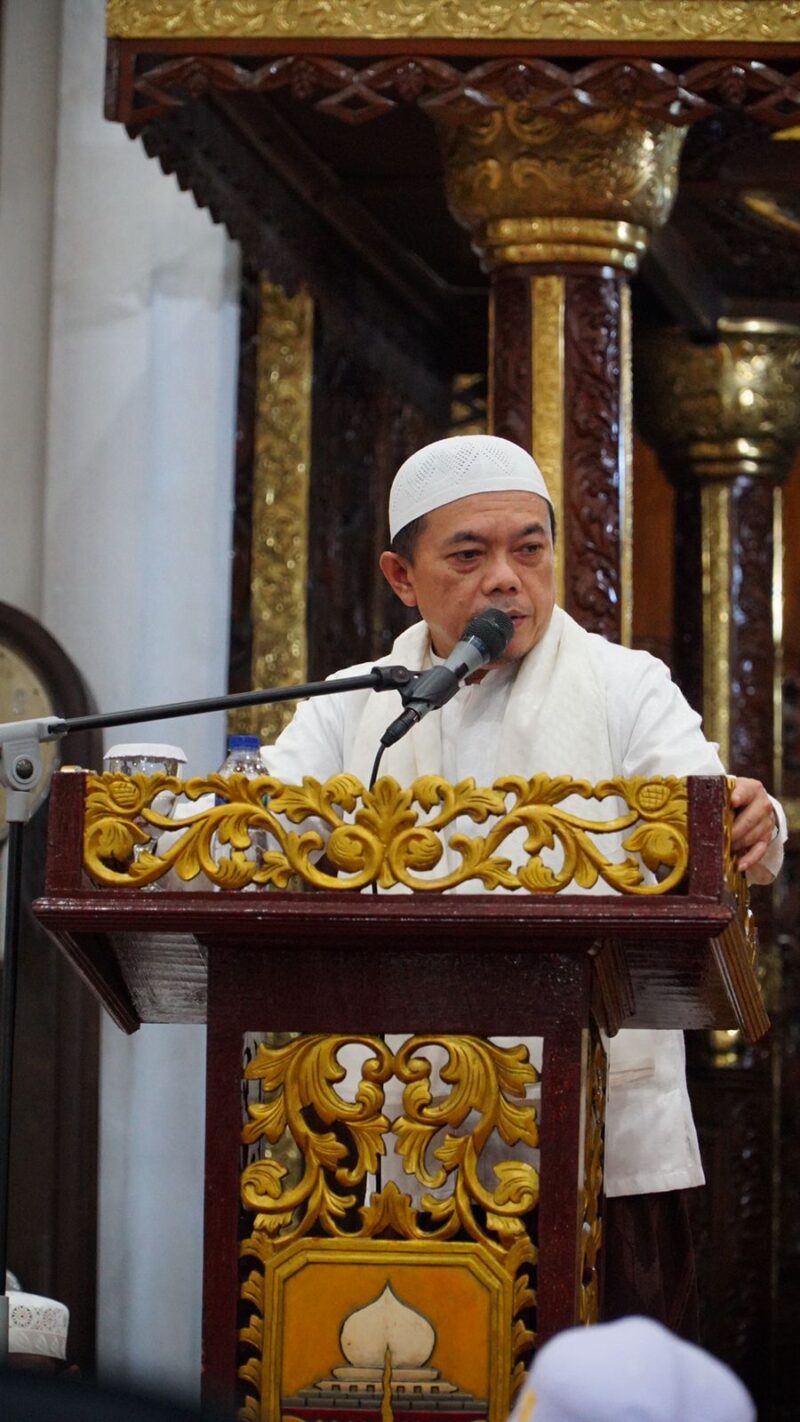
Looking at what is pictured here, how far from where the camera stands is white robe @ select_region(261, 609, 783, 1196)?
2861mm

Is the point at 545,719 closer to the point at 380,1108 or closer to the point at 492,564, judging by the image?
the point at 492,564

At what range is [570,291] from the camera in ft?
15.0

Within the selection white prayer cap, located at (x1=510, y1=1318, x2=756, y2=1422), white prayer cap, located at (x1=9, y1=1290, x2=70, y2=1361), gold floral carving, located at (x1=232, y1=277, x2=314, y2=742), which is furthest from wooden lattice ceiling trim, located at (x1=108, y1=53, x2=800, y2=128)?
white prayer cap, located at (x1=510, y1=1318, x2=756, y2=1422)

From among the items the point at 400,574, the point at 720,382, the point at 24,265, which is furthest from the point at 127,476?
the point at 400,574

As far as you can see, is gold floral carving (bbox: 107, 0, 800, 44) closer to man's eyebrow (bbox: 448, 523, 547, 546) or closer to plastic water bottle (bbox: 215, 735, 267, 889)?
man's eyebrow (bbox: 448, 523, 547, 546)

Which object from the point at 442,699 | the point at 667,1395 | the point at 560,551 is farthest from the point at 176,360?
the point at 667,1395

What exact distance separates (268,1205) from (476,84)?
249cm

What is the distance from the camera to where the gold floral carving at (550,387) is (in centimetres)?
452

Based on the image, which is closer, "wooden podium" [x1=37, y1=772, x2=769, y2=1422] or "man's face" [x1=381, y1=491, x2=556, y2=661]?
"wooden podium" [x1=37, y1=772, x2=769, y2=1422]

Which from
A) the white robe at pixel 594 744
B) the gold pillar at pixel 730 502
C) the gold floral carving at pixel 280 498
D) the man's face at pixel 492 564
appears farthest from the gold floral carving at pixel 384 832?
the gold pillar at pixel 730 502

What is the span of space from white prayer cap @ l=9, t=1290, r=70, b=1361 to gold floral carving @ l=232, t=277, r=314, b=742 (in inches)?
79.3

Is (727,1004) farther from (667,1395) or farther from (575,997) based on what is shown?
(667,1395)

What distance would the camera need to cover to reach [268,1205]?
2.34 meters

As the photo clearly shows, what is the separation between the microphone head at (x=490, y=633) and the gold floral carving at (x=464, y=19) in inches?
77.1
